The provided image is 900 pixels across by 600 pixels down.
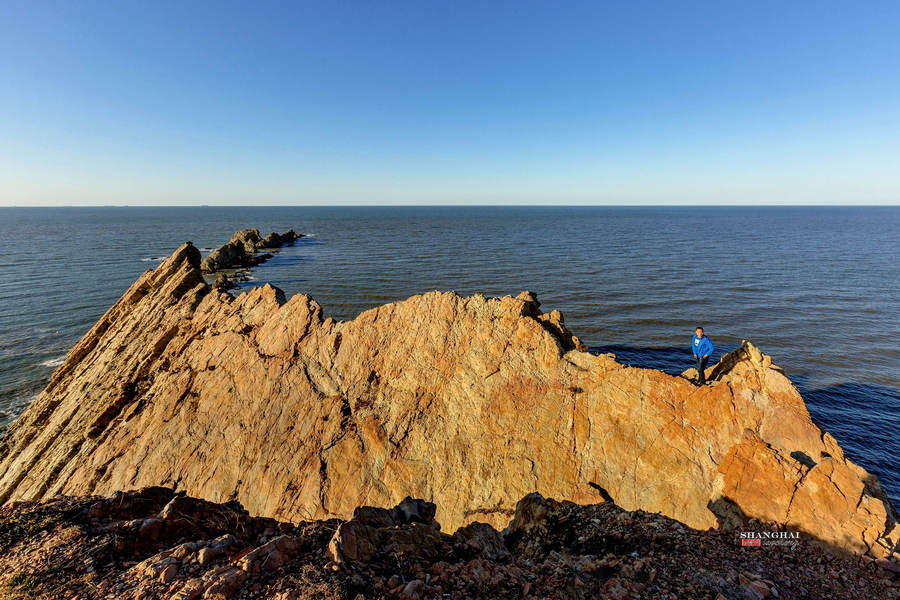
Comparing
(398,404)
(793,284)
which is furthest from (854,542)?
(793,284)

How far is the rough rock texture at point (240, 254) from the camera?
61.0 m

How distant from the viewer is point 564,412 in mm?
11250

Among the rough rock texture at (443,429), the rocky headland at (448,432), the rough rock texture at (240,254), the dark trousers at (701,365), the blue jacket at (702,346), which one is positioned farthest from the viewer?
the rough rock texture at (240,254)

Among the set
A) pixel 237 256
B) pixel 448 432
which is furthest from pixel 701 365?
pixel 237 256

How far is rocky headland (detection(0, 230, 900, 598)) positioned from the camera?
850cm

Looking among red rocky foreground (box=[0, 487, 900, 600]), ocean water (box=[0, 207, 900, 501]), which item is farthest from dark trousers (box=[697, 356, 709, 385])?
ocean water (box=[0, 207, 900, 501])

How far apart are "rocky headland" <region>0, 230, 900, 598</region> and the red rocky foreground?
1.27ft

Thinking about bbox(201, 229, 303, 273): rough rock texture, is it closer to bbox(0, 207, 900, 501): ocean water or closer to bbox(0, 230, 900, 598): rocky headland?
bbox(0, 207, 900, 501): ocean water

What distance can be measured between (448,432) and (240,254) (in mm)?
70342

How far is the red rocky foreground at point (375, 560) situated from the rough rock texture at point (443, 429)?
1.12 m

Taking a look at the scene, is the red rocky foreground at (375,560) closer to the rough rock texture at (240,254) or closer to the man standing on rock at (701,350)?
the man standing on rock at (701,350)

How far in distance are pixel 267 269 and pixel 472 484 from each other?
2431 inches

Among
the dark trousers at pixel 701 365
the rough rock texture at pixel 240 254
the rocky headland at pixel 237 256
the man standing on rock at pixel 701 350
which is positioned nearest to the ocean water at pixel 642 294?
the rocky headland at pixel 237 256

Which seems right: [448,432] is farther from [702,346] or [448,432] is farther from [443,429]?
[702,346]
